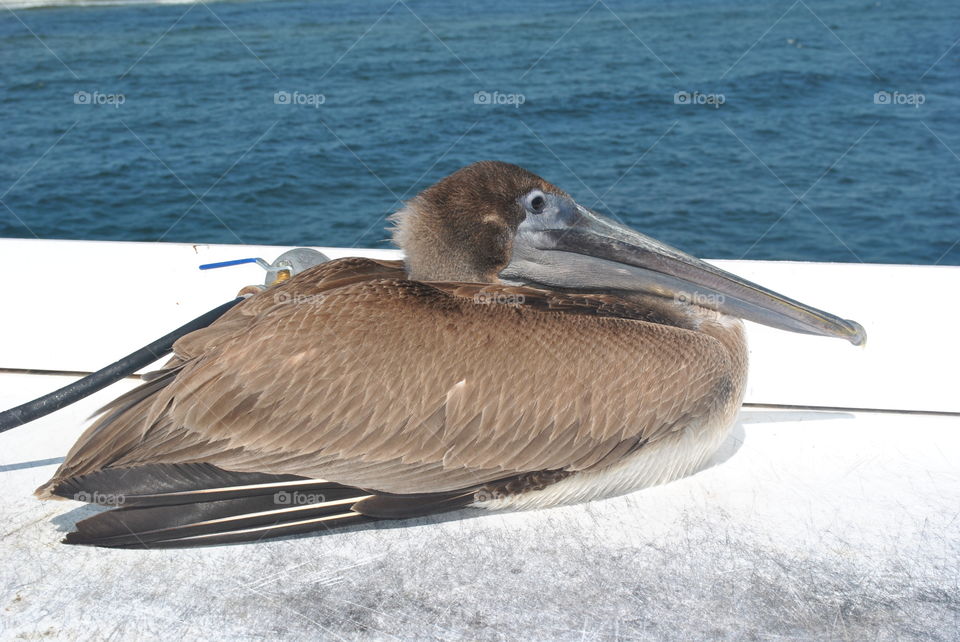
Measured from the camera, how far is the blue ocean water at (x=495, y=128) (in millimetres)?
13523

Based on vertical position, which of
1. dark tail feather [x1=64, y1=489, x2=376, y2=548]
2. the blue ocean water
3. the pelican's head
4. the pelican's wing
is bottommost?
dark tail feather [x1=64, y1=489, x2=376, y2=548]

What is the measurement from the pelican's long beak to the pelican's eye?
0.02m

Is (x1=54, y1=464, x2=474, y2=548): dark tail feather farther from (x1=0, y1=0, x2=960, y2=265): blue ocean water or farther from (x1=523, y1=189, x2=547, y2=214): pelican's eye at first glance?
(x1=0, y1=0, x2=960, y2=265): blue ocean water

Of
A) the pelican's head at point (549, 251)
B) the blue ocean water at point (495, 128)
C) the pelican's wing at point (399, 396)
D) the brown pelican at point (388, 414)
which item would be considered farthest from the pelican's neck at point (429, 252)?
the blue ocean water at point (495, 128)

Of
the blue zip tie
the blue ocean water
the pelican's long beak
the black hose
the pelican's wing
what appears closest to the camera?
the pelican's wing

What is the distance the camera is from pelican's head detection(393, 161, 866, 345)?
3.23m

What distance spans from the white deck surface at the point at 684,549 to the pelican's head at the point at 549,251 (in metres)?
0.45

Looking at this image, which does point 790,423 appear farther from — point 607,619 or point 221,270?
point 221,270

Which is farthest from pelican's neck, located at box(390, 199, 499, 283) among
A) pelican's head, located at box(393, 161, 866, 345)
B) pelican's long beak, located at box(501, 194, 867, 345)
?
pelican's long beak, located at box(501, 194, 867, 345)

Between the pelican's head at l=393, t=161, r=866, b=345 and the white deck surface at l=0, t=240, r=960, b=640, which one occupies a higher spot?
the pelican's head at l=393, t=161, r=866, b=345

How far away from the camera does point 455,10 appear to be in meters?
30.2

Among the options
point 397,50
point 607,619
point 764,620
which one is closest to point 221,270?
point 607,619

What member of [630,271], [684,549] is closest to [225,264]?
[630,271]

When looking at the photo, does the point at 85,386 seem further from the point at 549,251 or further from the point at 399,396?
the point at 549,251
